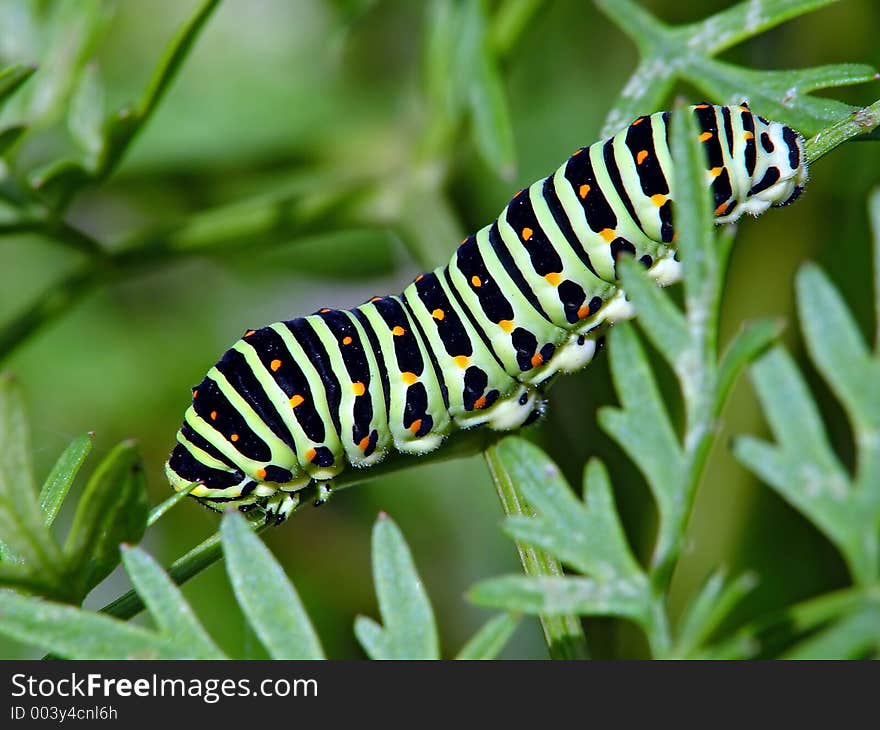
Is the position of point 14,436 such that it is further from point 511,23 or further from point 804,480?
point 511,23

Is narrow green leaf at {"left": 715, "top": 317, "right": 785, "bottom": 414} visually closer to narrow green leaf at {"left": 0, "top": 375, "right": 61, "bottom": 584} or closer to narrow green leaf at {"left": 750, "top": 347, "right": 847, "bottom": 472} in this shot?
narrow green leaf at {"left": 750, "top": 347, "right": 847, "bottom": 472}

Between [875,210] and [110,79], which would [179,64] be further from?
[110,79]

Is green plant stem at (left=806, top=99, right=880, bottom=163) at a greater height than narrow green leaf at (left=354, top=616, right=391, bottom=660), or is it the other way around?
green plant stem at (left=806, top=99, right=880, bottom=163)

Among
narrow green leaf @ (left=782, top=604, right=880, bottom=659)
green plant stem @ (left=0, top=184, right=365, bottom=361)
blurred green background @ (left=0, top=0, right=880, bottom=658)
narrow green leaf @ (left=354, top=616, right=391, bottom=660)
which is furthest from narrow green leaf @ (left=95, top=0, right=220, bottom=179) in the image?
narrow green leaf @ (left=782, top=604, right=880, bottom=659)

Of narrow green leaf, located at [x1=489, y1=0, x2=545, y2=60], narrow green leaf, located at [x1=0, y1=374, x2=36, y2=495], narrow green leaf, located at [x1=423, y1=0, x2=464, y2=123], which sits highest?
narrow green leaf, located at [x1=423, y1=0, x2=464, y2=123]

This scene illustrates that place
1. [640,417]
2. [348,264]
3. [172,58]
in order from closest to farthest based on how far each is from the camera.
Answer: [640,417], [172,58], [348,264]

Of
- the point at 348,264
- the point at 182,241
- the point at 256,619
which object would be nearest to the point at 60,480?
the point at 256,619
